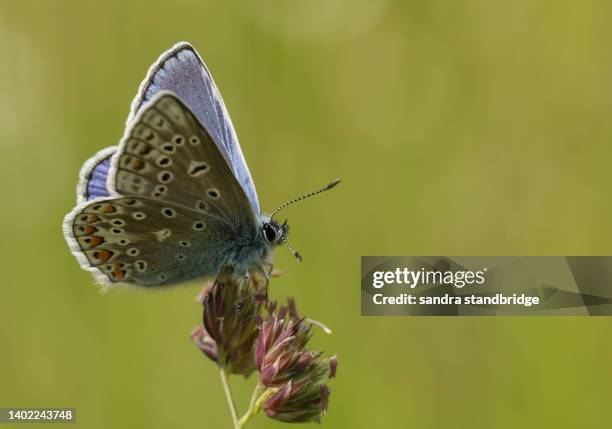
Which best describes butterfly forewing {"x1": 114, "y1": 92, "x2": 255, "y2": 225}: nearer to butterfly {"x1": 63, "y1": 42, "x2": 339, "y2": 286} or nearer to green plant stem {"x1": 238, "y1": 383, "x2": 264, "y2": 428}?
butterfly {"x1": 63, "y1": 42, "x2": 339, "y2": 286}

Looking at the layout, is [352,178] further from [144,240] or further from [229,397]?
[229,397]

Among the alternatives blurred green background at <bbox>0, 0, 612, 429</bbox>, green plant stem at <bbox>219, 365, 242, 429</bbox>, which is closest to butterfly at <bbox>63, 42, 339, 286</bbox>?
green plant stem at <bbox>219, 365, 242, 429</bbox>

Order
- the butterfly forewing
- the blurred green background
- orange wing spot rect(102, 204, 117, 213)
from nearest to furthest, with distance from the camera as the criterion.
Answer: the butterfly forewing, orange wing spot rect(102, 204, 117, 213), the blurred green background

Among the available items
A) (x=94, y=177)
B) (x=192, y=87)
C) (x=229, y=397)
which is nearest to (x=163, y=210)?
(x=94, y=177)

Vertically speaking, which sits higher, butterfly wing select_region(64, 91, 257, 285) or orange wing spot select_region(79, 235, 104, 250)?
butterfly wing select_region(64, 91, 257, 285)

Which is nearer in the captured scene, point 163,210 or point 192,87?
point 163,210

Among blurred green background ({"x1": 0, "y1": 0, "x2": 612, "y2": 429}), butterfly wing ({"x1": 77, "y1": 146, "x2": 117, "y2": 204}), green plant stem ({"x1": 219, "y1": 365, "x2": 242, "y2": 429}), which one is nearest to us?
green plant stem ({"x1": 219, "y1": 365, "x2": 242, "y2": 429})
